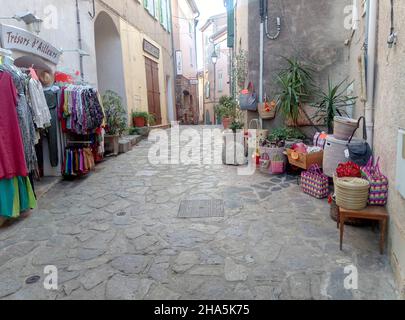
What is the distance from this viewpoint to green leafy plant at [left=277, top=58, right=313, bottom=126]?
5812mm

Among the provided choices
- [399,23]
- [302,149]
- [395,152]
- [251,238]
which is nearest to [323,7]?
[302,149]

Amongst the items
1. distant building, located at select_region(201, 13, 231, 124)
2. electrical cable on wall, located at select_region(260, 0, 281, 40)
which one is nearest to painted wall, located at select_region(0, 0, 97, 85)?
electrical cable on wall, located at select_region(260, 0, 281, 40)

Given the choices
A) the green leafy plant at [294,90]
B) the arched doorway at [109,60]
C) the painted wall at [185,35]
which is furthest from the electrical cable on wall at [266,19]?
the painted wall at [185,35]

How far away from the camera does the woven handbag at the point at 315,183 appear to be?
4219mm

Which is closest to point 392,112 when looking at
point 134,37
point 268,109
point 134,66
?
point 268,109

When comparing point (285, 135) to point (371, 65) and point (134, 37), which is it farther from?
point (134, 37)

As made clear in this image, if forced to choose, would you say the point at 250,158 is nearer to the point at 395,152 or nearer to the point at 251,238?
the point at 251,238

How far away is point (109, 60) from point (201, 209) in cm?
769

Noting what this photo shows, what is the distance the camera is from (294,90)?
582 cm

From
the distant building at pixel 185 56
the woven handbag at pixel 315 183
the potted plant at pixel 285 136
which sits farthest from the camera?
the distant building at pixel 185 56

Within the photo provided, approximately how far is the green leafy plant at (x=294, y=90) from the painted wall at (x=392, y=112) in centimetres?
236

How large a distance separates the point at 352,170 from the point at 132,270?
7.54 feet

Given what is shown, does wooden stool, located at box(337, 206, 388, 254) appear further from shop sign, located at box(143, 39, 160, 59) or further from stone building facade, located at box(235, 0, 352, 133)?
shop sign, located at box(143, 39, 160, 59)

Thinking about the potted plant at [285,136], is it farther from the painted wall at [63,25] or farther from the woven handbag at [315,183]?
the painted wall at [63,25]
